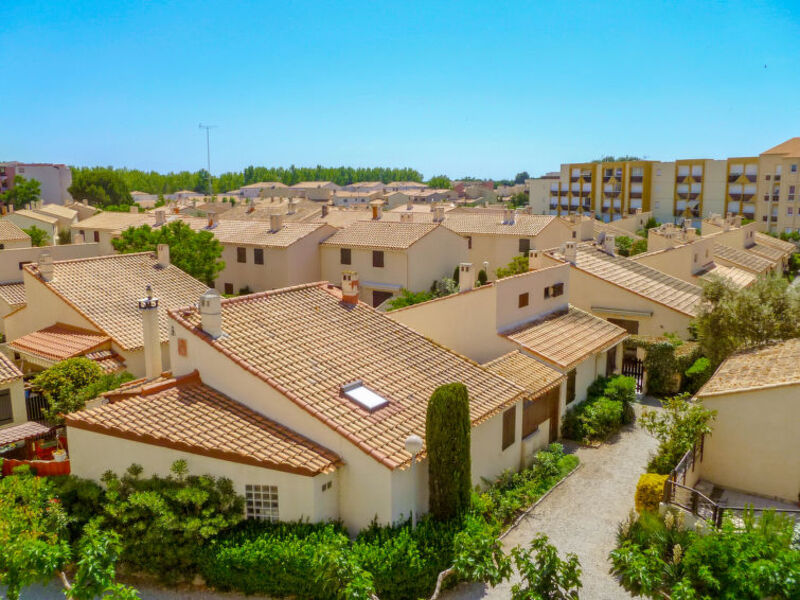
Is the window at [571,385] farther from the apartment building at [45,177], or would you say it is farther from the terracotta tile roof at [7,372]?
the apartment building at [45,177]

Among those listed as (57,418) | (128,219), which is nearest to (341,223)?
(128,219)

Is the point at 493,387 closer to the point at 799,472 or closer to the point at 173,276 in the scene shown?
the point at 799,472

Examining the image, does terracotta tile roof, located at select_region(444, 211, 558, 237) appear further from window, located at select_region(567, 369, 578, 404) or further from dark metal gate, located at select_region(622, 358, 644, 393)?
window, located at select_region(567, 369, 578, 404)

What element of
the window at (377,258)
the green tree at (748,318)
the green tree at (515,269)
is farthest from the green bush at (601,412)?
the window at (377,258)

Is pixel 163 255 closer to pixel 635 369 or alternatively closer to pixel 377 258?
pixel 377 258

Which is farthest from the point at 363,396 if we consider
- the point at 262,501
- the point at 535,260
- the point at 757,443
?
the point at 535,260
